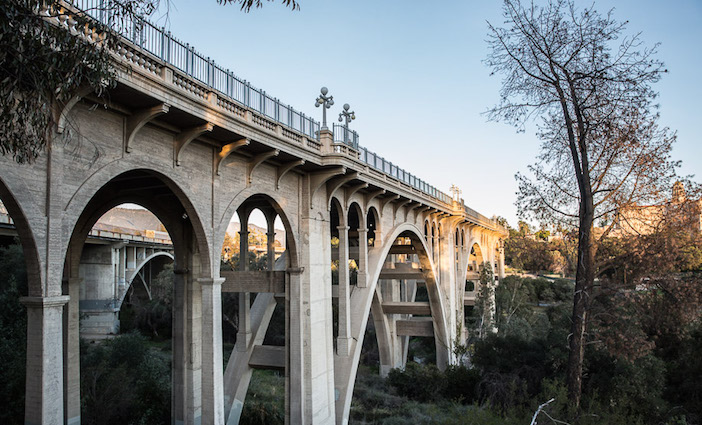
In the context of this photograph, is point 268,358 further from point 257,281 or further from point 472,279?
point 472,279

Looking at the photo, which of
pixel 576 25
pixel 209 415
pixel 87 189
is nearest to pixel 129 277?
pixel 209 415

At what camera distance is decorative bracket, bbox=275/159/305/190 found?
1429cm

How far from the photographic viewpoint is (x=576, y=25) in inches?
496

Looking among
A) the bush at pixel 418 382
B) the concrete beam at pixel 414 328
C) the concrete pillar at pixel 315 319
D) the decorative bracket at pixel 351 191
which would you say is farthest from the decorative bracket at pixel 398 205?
the concrete beam at pixel 414 328

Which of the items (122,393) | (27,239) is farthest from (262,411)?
(27,239)

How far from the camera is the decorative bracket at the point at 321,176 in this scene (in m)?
15.8

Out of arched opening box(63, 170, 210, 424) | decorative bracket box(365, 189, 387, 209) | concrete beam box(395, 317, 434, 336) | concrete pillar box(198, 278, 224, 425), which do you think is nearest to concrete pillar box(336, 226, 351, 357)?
decorative bracket box(365, 189, 387, 209)

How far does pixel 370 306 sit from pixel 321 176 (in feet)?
31.6

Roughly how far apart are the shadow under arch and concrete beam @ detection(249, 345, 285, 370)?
11.0 meters

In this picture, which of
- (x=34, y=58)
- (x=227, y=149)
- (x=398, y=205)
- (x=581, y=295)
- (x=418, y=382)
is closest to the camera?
(x=34, y=58)

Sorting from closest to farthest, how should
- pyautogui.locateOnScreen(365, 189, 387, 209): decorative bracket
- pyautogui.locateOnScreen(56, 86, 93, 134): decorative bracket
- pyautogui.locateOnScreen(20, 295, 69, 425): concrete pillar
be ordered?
pyautogui.locateOnScreen(20, 295, 69, 425): concrete pillar, pyautogui.locateOnScreen(56, 86, 93, 134): decorative bracket, pyautogui.locateOnScreen(365, 189, 387, 209): decorative bracket

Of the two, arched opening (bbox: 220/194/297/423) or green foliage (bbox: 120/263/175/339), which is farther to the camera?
green foliage (bbox: 120/263/175/339)

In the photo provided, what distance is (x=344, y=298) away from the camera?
1766 centimetres

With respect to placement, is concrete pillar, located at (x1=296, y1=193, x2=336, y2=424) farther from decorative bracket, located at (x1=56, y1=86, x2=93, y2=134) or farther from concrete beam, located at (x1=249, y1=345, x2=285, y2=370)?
decorative bracket, located at (x1=56, y1=86, x2=93, y2=134)
